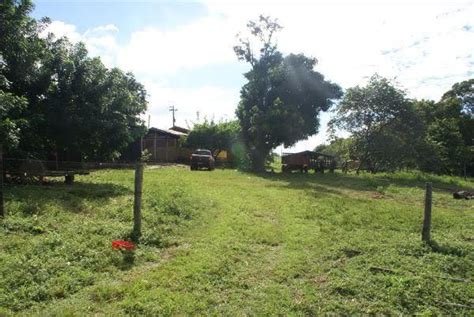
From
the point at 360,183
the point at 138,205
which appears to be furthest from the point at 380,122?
the point at 138,205

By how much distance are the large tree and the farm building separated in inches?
409

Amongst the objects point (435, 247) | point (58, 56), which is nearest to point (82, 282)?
point (435, 247)

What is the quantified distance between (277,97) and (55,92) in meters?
19.3

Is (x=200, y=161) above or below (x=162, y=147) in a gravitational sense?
below

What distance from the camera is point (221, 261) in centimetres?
680

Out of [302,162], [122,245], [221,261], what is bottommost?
[221,261]

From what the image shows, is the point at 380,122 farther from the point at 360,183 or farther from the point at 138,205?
the point at 138,205

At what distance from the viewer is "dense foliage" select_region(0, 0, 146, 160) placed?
40.0 ft

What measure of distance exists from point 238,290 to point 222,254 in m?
1.56

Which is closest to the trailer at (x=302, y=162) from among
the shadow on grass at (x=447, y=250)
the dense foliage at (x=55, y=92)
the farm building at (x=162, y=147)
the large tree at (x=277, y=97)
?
the large tree at (x=277, y=97)

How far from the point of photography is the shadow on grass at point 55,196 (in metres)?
9.20

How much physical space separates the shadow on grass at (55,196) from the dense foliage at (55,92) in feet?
6.13

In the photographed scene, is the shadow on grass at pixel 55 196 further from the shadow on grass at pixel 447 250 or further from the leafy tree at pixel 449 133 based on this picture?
the leafy tree at pixel 449 133

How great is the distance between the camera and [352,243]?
8.23 m
